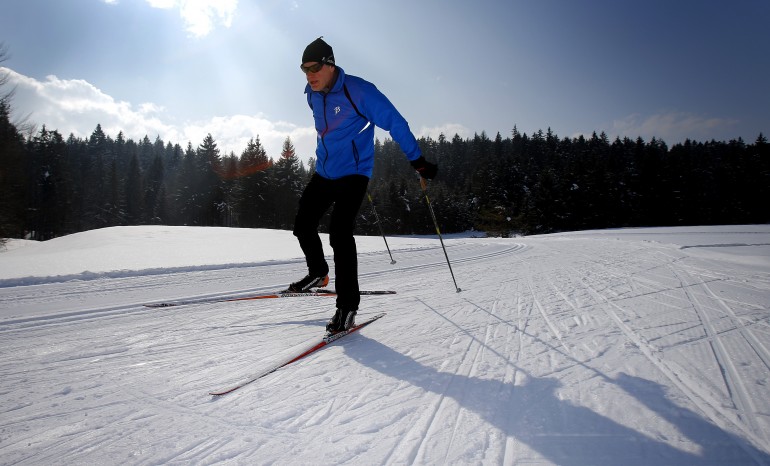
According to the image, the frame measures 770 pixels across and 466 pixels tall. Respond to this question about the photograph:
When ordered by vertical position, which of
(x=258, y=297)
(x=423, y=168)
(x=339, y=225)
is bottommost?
(x=258, y=297)

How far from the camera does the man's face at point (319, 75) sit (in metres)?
2.94

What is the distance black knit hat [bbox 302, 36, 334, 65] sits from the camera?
293cm

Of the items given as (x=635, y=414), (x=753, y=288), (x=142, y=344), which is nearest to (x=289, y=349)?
(x=142, y=344)

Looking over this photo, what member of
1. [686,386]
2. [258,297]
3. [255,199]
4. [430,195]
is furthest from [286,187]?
[686,386]

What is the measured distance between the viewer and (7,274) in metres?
5.57

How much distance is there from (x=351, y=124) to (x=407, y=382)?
2.19 meters

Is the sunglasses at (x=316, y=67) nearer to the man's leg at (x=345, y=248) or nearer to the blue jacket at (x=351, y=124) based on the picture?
the blue jacket at (x=351, y=124)

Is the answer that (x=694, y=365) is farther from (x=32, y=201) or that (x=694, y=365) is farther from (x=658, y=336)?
(x=32, y=201)

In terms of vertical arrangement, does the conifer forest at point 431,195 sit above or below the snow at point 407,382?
above

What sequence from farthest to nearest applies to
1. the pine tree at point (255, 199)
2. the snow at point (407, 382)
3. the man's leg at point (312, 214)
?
the pine tree at point (255, 199) < the man's leg at point (312, 214) < the snow at point (407, 382)

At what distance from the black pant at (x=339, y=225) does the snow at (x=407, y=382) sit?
418 millimetres

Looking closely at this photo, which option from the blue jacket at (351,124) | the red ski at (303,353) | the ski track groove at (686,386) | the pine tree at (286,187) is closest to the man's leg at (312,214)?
the blue jacket at (351,124)

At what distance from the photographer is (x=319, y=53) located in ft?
9.70

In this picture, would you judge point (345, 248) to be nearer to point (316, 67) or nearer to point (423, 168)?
point (423, 168)
